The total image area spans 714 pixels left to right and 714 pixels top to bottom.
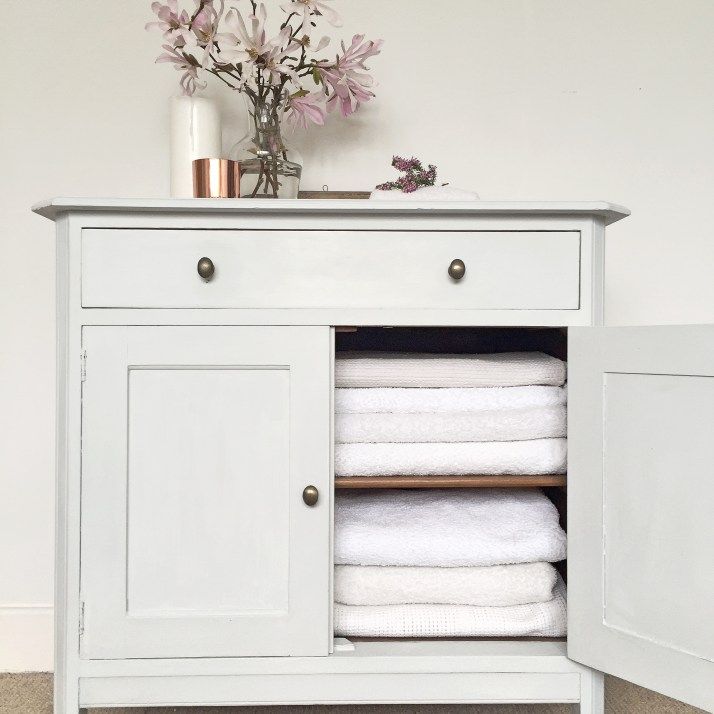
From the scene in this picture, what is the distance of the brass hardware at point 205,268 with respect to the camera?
107cm

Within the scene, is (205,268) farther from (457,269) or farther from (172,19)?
(172,19)

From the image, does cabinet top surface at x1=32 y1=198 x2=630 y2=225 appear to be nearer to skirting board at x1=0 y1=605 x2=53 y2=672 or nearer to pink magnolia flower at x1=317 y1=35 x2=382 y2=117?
pink magnolia flower at x1=317 y1=35 x2=382 y2=117

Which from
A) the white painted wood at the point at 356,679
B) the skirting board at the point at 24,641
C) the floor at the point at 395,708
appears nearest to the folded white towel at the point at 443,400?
the white painted wood at the point at 356,679

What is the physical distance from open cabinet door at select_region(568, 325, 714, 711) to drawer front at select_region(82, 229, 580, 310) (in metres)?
0.13

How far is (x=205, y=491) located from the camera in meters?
1.09

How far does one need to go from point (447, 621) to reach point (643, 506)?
357mm

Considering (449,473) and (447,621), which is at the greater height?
(449,473)

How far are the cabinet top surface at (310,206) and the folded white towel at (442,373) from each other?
0.79ft

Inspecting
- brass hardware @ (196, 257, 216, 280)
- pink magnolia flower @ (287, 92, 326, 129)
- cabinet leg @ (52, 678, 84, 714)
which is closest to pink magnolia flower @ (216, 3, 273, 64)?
pink magnolia flower @ (287, 92, 326, 129)

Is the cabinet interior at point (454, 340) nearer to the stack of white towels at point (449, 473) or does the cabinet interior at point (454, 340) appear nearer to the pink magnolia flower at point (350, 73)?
the stack of white towels at point (449, 473)

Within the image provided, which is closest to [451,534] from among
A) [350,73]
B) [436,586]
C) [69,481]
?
[436,586]

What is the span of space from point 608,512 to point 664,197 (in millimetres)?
852

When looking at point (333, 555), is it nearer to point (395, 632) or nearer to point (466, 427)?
point (395, 632)

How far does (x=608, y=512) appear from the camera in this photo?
3.46 feet
